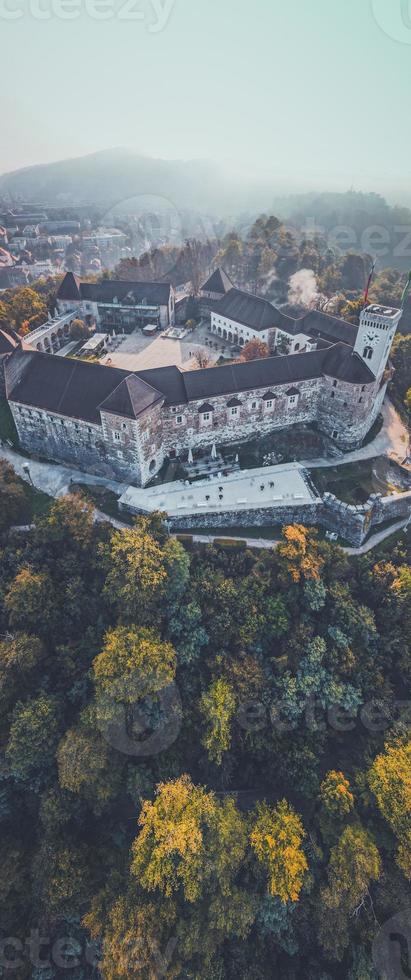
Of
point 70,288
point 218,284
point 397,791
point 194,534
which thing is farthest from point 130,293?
point 397,791

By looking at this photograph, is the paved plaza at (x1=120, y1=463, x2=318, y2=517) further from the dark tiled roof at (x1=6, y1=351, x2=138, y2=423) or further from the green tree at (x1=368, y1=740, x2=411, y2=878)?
the green tree at (x1=368, y1=740, x2=411, y2=878)

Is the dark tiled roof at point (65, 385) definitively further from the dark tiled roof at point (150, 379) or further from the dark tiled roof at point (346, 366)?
the dark tiled roof at point (346, 366)

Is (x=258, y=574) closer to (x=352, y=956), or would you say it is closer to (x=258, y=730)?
(x=258, y=730)

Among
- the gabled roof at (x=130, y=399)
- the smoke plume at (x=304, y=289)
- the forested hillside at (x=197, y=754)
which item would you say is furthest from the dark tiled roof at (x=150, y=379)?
the smoke plume at (x=304, y=289)

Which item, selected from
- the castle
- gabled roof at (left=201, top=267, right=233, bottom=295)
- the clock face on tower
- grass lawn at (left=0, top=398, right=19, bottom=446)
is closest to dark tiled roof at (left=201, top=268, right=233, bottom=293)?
gabled roof at (left=201, top=267, right=233, bottom=295)

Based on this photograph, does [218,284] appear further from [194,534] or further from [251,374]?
[194,534]
